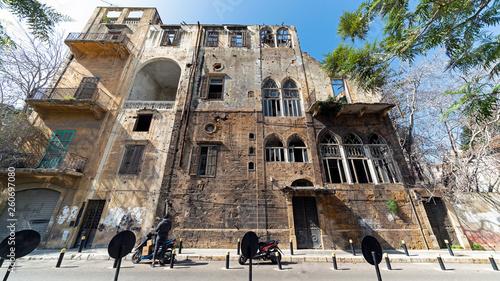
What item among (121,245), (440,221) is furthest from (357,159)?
(121,245)

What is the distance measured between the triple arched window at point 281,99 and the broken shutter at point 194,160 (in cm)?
511

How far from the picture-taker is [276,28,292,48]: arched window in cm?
1589

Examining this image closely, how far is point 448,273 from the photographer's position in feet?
19.8

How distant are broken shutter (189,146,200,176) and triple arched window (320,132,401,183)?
24.6 feet

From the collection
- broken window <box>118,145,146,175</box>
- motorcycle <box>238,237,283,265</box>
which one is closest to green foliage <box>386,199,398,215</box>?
motorcycle <box>238,237,283,265</box>

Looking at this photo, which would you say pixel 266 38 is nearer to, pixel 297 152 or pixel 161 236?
pixel 297 152

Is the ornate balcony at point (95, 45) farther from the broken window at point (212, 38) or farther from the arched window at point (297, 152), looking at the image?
the arched window at point (297, 152)

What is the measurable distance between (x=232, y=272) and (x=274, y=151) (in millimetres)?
6865

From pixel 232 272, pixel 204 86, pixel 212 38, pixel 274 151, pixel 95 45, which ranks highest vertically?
pixel 212 38

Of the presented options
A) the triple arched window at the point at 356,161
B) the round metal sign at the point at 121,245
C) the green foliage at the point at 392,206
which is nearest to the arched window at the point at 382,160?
the triple arched window at the point at 356,161

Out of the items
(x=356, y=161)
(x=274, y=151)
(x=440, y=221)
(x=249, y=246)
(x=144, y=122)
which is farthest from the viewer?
(x=144, y=122)

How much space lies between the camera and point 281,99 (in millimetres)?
13133

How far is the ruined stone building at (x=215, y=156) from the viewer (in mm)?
9477

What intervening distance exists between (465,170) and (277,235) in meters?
10.5
